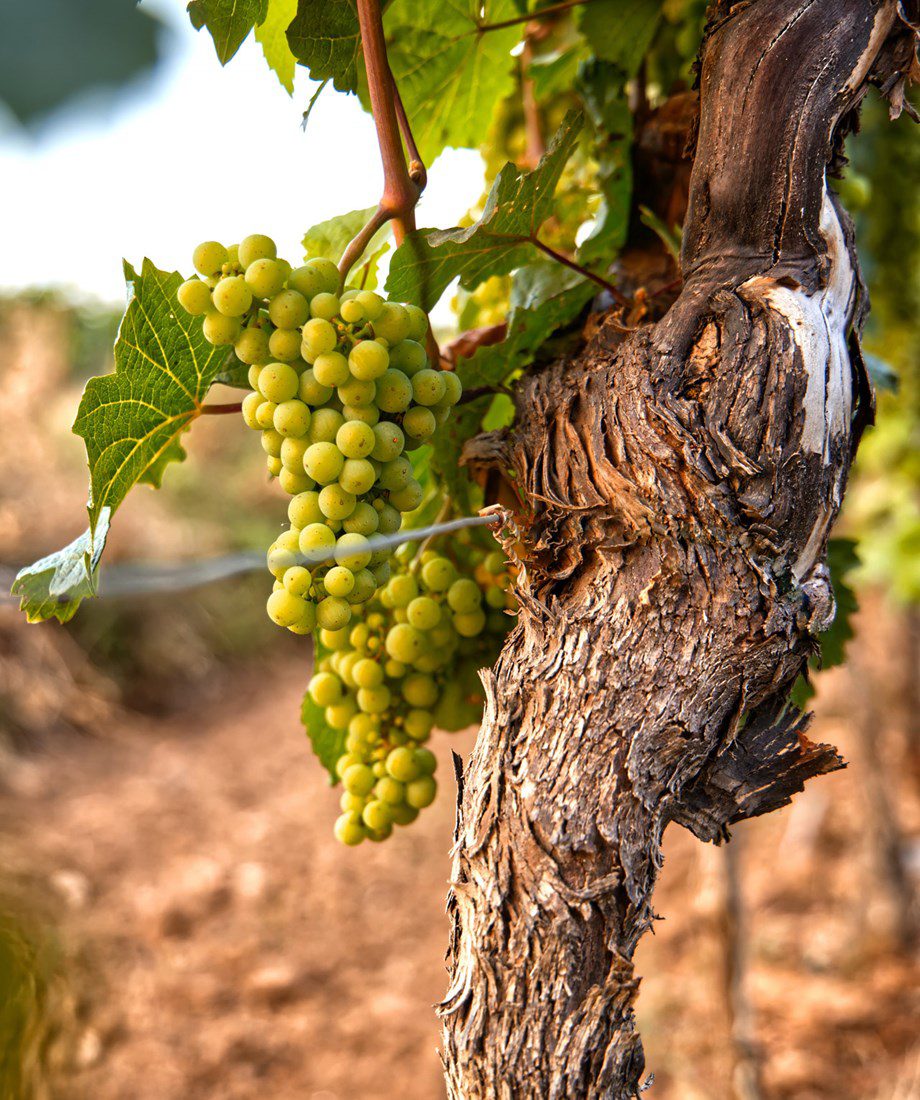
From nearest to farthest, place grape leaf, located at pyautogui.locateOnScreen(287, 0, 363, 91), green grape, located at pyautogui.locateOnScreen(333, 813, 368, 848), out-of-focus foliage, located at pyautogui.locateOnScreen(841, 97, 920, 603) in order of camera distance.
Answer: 1. grape leaf, located at pyautogui.locateOnScreen(287, 0, 363, 91)
2. green grape, located at pyautogui.locateOnScreen(333, 813, 368, 848)
3. out-of-focus foliage, located at pyautogui.locateOnScreen(841, 97, 920, 603)

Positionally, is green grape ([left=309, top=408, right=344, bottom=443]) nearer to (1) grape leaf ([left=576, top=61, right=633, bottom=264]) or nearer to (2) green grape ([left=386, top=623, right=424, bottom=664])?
(2) green grape ([left=386, top=623, right=424, bottom=664])

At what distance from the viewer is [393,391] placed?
516mm

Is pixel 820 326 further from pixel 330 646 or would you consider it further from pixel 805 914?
pixel 805 914

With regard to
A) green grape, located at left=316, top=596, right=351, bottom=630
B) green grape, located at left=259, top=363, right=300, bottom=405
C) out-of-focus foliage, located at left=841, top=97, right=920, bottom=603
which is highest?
green grape, located at left=259, top=363, right=300, bottom=405

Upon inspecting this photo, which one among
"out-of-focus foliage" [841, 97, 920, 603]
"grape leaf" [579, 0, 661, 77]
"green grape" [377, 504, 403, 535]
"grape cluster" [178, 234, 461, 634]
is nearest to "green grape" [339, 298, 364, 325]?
"grape cluster" [178, 234, 461, 634]

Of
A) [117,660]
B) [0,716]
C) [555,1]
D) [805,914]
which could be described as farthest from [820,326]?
[117,660]

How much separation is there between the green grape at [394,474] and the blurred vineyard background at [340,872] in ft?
0.67

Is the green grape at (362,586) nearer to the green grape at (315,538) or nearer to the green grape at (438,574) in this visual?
the green grape at (315,538)

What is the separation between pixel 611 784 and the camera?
1.53 ft

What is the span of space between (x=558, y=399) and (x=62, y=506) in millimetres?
4493

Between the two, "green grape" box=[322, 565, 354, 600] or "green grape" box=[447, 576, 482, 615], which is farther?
"green grape" box=[447, 576, 482, 615]

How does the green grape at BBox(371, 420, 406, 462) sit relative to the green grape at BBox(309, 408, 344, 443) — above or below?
below

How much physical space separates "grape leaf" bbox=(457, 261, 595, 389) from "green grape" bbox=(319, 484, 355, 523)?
0.17 meters

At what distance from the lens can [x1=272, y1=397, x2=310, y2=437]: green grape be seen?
0.51 meters
